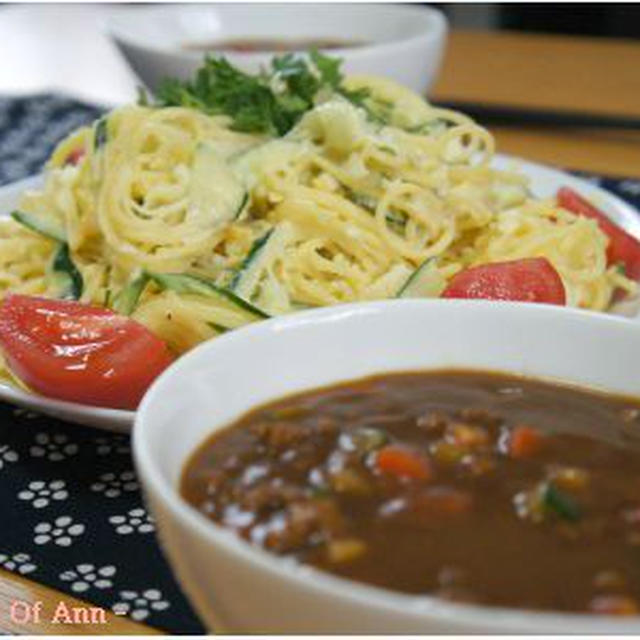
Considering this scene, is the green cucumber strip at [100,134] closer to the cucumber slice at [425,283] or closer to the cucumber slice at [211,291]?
the cucumber slice at [211,291]

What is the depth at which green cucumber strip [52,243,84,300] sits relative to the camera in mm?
2254

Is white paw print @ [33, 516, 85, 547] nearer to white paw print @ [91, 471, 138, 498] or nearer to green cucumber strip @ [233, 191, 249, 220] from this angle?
white paw print @ [91, 471, 138, 498]

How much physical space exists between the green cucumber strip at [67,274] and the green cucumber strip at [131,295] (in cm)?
16

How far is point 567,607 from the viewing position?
108cm

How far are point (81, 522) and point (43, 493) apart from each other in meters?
0.11

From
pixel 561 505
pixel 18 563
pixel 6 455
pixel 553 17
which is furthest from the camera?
pixel 553 17

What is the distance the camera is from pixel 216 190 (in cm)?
225

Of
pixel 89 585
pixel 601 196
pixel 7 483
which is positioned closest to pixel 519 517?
pixel 89 585

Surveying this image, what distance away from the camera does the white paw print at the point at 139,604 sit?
5.02 ft

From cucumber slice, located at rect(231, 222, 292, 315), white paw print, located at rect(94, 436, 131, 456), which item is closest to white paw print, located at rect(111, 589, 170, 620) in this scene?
white paw print, located at rect(94, 436, 131, 456)

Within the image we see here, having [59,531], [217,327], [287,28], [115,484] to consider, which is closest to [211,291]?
[217,327]

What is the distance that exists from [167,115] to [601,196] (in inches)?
34.1

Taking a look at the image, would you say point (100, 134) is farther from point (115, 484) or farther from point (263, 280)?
point (115, 484)

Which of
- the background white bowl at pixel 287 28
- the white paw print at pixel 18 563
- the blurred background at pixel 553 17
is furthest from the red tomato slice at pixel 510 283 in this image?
the blurred background at pixel 553 17
